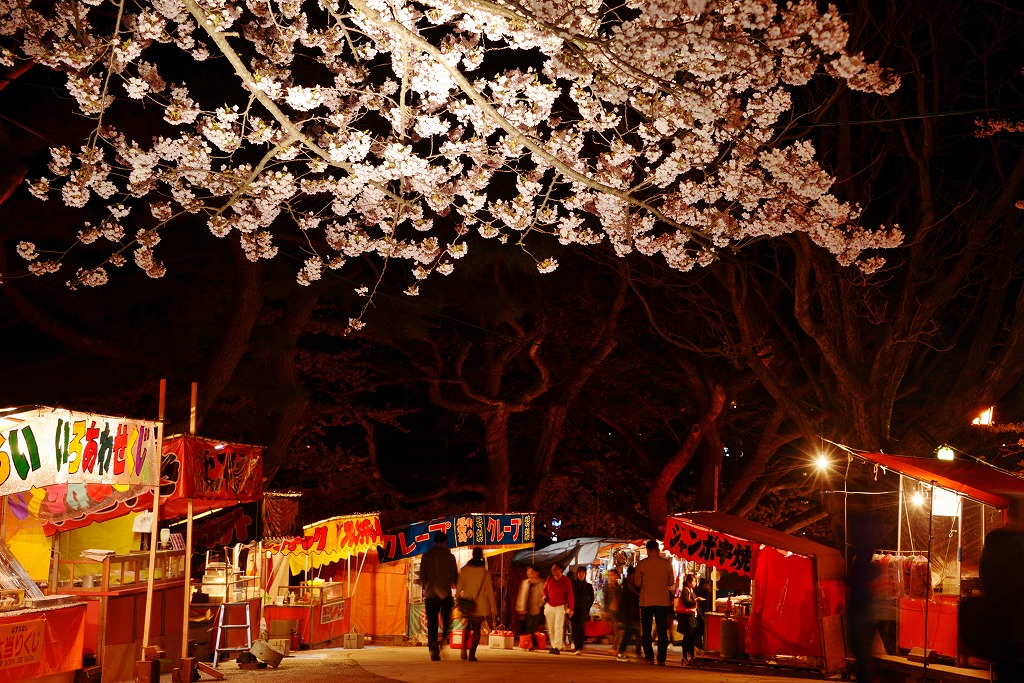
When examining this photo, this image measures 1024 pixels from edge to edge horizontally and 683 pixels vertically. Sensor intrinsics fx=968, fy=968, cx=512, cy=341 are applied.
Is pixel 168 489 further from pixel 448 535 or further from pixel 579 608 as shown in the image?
pixel 579 608

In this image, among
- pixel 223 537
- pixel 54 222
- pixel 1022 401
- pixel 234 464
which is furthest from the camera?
pixel 1022 401

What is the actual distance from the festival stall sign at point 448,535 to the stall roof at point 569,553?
3.94 meters

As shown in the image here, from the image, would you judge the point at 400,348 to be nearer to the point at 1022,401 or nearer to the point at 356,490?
the point at 356,490

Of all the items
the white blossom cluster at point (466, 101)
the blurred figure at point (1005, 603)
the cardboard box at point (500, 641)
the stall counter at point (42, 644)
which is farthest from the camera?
the cardboard box at point (500, 641)

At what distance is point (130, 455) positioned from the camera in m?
10.2

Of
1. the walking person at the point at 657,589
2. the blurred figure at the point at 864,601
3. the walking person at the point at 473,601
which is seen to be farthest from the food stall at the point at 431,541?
the blurred figure at the point at 864,601

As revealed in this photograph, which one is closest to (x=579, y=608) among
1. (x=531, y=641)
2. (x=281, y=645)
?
(x=531, y=641)

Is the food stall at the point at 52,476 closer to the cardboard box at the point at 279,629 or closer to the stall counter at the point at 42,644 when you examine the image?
the stall counter at the point at 42,644

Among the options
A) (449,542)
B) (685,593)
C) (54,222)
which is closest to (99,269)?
(54,222)

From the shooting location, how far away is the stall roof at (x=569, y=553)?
79.5ft

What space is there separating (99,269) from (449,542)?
9414mm

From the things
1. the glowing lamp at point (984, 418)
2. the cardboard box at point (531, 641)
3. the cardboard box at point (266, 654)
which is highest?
the glowing lamp at point (984, 418)

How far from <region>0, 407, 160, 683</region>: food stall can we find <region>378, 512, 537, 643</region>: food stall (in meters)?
8.94

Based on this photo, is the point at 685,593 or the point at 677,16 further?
the point at 685,593
